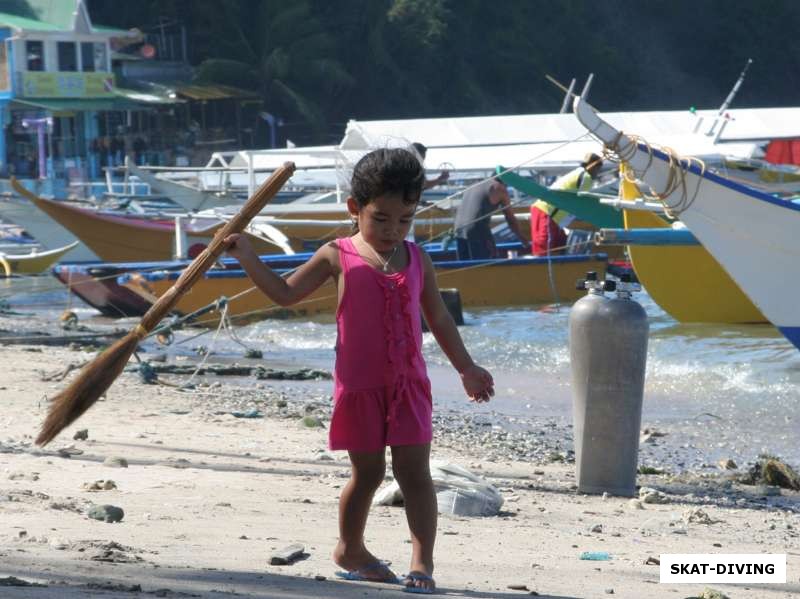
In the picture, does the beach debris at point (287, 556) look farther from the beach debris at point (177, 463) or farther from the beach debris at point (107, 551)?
the beach debris at point (177, 463)

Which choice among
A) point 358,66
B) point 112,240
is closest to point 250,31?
point 358,66

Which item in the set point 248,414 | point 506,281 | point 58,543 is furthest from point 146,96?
point 58,543

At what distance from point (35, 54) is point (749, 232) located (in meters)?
39.7

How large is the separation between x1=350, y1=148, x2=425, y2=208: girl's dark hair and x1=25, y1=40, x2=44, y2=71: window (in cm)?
4471

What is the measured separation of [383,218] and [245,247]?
1.42 ft

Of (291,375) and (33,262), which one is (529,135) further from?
(291,375)

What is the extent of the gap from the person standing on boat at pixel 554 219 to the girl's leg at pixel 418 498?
11.9 m

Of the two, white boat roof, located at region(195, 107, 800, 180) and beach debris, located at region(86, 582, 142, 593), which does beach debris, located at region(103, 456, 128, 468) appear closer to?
beach debris, located at region(86, 582, 142, 593)

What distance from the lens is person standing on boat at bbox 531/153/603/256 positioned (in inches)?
648

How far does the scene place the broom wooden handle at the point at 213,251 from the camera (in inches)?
179

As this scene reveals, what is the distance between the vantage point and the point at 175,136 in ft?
174

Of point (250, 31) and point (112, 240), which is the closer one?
point (112, 240)

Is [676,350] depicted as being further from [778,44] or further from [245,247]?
[778,44]

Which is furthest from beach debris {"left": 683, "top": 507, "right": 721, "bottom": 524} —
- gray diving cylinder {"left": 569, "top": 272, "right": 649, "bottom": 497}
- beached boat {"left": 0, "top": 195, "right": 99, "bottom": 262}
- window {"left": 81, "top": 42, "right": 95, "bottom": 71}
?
window {"left": 81, "top": 42, "right": 95, "bottom": 71}
